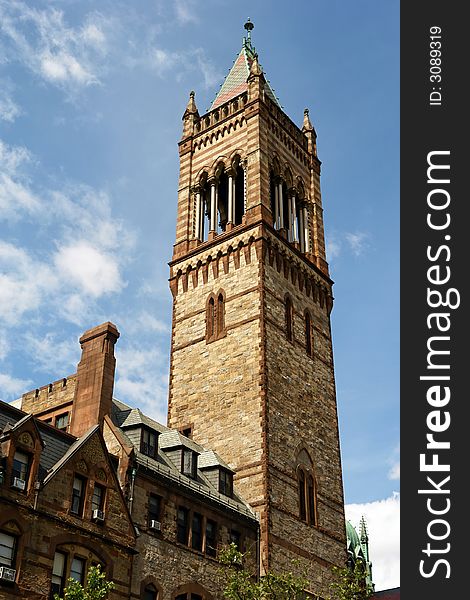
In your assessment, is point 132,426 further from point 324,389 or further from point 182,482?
point 324,389

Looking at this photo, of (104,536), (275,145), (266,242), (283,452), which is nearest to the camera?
(104,536)

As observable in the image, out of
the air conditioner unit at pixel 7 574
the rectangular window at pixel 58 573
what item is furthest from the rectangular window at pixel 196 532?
the air conditioner unit at pixel 7 574

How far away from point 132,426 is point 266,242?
19533mm

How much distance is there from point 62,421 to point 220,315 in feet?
45.5

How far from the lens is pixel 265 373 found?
51188 millimetres

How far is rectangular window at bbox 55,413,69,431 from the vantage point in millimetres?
46744

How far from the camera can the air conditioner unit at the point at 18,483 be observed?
104 feet

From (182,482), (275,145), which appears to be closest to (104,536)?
(182,482)

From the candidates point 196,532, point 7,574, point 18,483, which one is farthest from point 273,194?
point 7,574

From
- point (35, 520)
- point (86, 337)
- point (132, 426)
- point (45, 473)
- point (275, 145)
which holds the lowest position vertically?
point (35, 520)

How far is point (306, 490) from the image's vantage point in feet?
165

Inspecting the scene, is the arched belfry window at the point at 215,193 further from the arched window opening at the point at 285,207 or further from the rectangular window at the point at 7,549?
the rectangular window at the point at 7,549

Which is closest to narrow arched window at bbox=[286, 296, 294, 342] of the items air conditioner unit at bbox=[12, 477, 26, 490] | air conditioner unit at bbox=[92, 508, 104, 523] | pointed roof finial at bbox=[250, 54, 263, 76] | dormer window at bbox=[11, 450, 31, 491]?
pointed roof finial at bbox=[250, 54, 263, 76]

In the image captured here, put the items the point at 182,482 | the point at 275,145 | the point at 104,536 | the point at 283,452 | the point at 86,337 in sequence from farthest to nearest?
the point at 275,145
the point at 283,452
the point at 86,337
the point at 182,482
the point at 104,536
